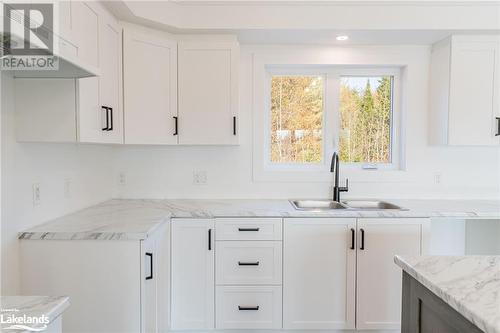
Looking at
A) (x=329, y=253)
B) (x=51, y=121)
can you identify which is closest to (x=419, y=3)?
(x=329, y=253)

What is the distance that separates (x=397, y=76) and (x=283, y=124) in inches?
42.5

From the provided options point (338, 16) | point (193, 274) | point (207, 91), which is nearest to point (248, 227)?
point (193, 274)

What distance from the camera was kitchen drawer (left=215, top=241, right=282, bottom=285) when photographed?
2.26 m

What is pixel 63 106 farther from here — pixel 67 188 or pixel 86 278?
pixel 86 278

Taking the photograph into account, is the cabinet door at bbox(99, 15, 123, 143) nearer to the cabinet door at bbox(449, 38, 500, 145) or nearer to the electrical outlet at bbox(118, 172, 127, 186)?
the electrical outlet at bbox(118, 172, 127, 186)

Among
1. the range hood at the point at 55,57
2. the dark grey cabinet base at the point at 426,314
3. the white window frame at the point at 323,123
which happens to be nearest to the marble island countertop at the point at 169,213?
the white window frame at the point at 323,123

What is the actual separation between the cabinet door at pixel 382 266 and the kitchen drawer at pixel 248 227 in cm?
57

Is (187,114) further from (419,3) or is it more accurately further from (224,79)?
(419,3)

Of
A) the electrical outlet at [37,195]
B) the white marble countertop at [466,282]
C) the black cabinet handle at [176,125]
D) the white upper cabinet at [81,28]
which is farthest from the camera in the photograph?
the black cabinet handle at [176,125]

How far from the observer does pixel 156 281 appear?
74.7 inches

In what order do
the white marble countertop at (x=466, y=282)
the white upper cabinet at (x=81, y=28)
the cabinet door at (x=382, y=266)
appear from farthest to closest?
1. the cabinet door at (x=382, y=266)
2. the white upper cabinet at (x=81, y=28)
3. the white marble countertop at (x=466, y=282)

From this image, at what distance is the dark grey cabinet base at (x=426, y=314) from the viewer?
3.02ft

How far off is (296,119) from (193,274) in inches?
61.7

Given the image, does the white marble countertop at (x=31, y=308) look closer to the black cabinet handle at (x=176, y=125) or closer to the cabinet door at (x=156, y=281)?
the cabinet door at (x=156, y=281)
